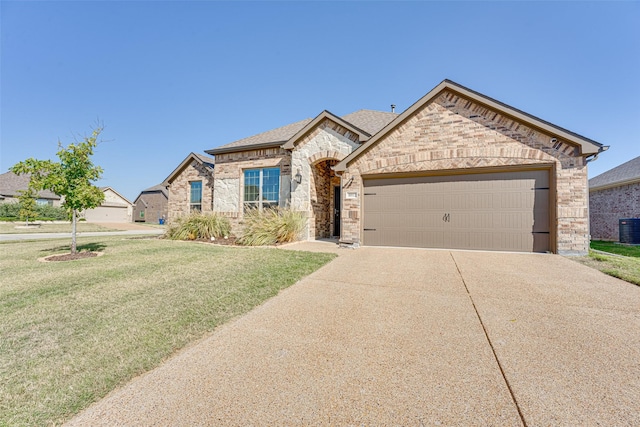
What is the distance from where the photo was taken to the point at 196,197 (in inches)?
564

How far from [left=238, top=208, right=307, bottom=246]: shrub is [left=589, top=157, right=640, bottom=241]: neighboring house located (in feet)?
49.3

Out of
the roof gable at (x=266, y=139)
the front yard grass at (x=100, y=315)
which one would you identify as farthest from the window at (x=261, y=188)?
the front yard grass at (x=100, y=315)

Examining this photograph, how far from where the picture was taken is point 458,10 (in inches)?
316

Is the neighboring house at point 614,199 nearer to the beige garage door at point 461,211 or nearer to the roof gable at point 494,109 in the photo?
the roof gable at point 494,109

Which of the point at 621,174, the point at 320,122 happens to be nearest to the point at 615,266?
the point at 320,122

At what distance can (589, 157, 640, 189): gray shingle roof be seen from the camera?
11866mm

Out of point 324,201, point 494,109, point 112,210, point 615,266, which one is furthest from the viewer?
point 112,210

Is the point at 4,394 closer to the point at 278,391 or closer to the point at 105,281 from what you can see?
the point at 278,391

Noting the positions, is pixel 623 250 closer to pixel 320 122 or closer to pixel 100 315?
pixel 320 122

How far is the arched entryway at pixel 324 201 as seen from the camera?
1066 centimetres

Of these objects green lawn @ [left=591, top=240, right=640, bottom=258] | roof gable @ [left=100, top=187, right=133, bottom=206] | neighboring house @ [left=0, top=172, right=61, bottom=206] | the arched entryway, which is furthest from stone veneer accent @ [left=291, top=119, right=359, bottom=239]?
roof gable @ [left=100, top=187, right=133, bottom=206]

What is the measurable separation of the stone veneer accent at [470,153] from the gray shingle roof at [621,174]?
843cm

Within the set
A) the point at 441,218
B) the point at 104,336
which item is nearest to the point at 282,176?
the point at 441,218

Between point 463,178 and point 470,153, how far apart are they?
751 mm
